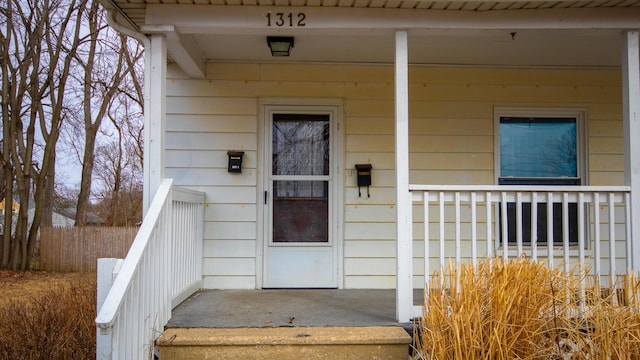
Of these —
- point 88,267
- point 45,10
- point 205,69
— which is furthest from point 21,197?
point 205,69

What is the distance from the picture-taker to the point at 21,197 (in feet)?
35.8

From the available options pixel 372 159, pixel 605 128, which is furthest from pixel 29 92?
pixel 605 128

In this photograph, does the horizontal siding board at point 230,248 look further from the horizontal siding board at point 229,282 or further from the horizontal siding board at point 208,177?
the horizontal siding board at point 208,177

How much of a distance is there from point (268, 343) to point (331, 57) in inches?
107

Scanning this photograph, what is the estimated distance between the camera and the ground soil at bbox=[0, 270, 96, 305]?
767 centimetres

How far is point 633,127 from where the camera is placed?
340 cm

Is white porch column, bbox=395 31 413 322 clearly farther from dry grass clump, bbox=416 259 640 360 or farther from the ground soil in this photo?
the ground soil

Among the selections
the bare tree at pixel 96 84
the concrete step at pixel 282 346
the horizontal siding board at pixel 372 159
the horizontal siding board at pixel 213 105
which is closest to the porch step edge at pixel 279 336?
the concrete step at pixel 282 346

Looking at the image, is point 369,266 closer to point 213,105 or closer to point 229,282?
point 229,282

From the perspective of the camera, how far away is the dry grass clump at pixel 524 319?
227 cm

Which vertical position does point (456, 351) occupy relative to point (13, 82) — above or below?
below

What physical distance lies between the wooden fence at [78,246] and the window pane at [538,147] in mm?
8614

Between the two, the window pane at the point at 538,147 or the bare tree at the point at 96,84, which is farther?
the bare tree at the point at 96,84

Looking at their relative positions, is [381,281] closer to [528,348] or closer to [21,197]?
[528,348]
